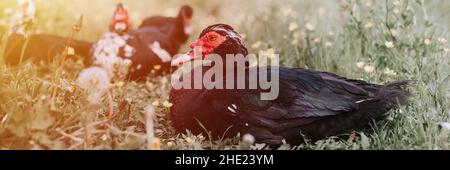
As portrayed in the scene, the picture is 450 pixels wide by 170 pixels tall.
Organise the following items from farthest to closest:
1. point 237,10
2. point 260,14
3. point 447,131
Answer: point 237,10
point 260,14
point 447,131

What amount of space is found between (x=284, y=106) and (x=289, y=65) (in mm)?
1982

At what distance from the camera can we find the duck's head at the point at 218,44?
5.01 m

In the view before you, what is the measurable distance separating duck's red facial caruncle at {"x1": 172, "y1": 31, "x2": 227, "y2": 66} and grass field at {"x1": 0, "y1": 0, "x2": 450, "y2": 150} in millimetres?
415

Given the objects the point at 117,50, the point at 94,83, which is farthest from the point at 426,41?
the point at 117,50

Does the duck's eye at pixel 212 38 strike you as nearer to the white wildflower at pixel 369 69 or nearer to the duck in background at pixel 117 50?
the white wildflower at pixel 369 69

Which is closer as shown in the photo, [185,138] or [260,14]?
[185,138]

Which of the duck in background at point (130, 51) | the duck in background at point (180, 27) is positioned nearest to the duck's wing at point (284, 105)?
the duck in background at point (130, 51)

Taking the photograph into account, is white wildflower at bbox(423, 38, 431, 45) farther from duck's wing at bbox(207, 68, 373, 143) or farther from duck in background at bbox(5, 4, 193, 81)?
duck in background at bbox(5, 4, 193, 81)

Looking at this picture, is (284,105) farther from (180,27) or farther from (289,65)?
(180,27)

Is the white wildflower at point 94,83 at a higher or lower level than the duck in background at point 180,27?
lower

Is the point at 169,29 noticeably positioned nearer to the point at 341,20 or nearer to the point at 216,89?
the point at 341,20

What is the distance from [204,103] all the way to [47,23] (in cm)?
389

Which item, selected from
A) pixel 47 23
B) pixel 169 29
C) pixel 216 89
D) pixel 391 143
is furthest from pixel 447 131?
pixel 47 23

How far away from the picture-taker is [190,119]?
4.88m
